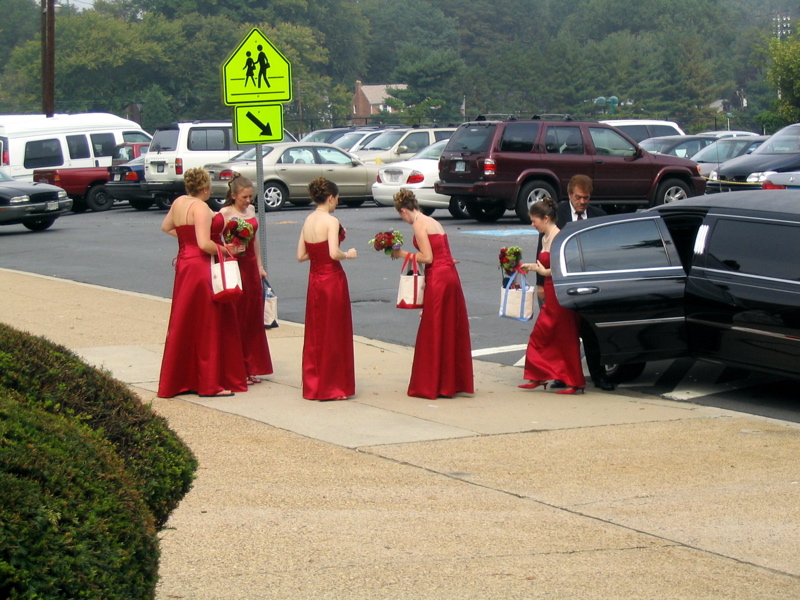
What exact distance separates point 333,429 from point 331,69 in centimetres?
11386

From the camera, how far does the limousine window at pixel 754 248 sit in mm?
8461

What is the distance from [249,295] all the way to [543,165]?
1198cm

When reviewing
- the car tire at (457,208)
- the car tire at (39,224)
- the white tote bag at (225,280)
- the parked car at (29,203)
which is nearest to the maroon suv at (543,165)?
the car tire at (457,208)

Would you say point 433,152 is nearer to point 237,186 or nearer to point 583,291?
point 237,186

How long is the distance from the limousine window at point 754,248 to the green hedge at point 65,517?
646 cm

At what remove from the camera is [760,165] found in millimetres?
19391

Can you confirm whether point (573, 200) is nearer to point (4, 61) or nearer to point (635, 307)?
point (635, 307)

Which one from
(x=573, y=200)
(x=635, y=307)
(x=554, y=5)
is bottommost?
(x=635, y=307)

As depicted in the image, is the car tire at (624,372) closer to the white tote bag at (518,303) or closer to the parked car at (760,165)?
the white tote bag at (518,303)

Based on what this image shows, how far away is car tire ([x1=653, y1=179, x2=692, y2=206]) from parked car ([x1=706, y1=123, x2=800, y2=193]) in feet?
3.26

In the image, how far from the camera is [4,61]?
385 feet

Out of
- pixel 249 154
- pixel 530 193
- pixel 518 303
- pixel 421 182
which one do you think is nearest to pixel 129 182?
pixel 249 154

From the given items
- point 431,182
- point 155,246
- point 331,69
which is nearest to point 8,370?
point 155,246

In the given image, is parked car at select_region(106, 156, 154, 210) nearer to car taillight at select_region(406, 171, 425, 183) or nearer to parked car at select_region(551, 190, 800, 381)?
car taillight at select_region(406, 171, 425, 183)
